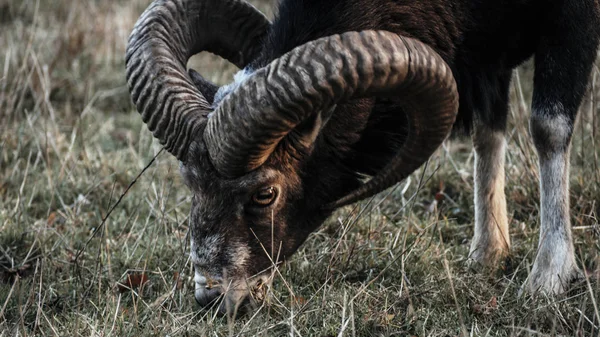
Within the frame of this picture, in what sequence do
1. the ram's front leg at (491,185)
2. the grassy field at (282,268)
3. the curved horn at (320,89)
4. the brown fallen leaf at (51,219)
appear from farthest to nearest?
the brown fallen leaf at (51,219)
the ram's front leg at (491,185)
the grassy field at (282,268)
the curved horn at (320,89)

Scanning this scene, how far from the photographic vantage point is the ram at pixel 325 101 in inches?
165

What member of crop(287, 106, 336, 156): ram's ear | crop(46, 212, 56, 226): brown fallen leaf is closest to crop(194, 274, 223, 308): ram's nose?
crop(287, 106, 336, 156): ram's ear

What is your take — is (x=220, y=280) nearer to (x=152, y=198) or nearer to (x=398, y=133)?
(x=398, y=133)

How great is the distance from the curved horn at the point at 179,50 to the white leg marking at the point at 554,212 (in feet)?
6.20

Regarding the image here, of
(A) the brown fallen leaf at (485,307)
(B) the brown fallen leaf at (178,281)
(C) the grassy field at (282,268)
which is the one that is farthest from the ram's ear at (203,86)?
(A) the brown fallen leaf at (485,307)

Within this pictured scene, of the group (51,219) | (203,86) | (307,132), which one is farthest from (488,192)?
(51,219)

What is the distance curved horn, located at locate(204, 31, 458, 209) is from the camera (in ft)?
13.4

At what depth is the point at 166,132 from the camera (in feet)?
15.6

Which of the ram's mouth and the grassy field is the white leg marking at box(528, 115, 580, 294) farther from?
the ram's mouth

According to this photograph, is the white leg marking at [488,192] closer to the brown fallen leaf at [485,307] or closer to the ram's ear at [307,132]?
the brown fallen leaf at [485,307]

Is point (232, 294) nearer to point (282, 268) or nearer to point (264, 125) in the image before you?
point (282, 268)

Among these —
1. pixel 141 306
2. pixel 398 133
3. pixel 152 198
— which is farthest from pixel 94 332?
→ pixel 152 198

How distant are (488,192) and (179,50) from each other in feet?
7.74

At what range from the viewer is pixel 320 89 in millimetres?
4109
